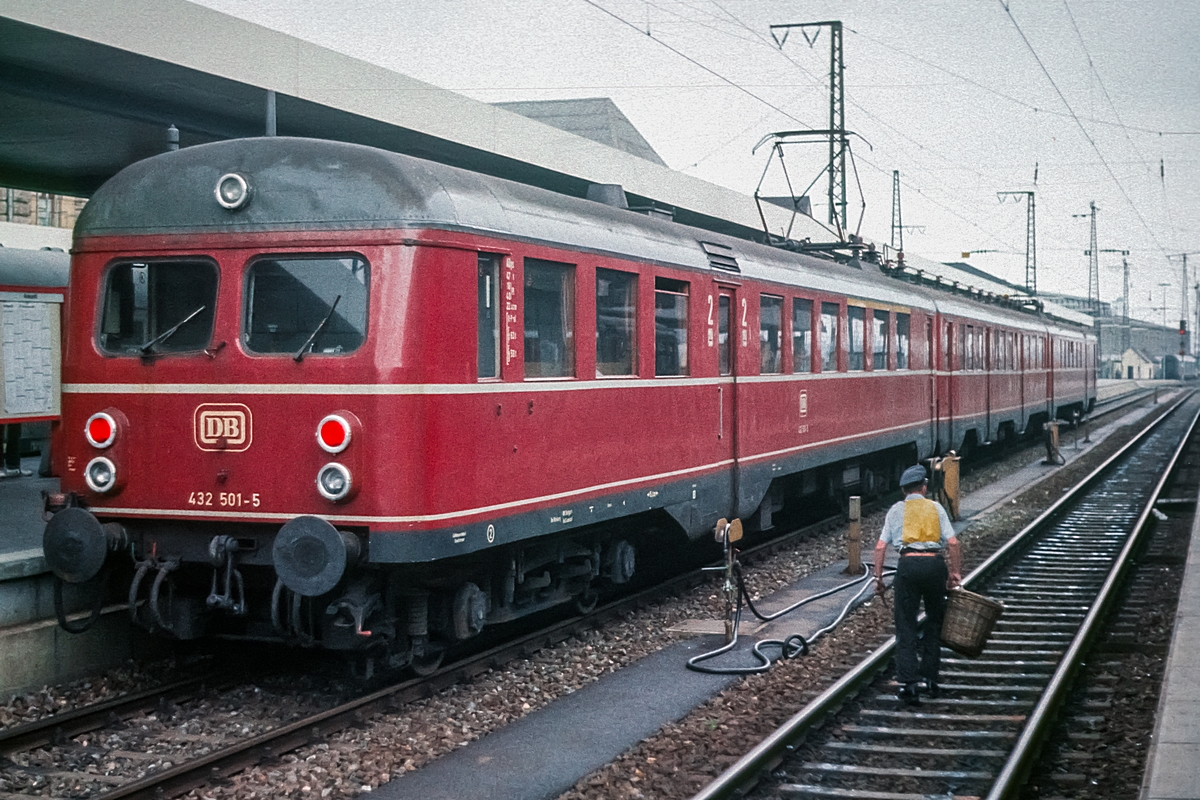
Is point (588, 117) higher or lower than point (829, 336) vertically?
higher

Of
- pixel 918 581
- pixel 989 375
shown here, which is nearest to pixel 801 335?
pixel 918 581

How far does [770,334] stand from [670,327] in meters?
2.60

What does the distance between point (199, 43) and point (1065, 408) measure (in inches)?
1283

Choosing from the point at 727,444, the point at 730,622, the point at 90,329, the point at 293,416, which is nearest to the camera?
the point at 293,416

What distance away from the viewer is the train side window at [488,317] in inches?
309

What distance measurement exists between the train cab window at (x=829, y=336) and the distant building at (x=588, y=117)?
47236mm

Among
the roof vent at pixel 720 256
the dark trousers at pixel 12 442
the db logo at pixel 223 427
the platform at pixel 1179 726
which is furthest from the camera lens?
the dark trousers at pixel 12 442

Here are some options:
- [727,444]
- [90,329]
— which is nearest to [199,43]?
[90,329]

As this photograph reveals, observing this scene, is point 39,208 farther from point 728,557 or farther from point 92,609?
point 728,557

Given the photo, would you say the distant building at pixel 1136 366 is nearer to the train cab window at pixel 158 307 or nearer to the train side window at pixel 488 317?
the train side window at pixel 488 317

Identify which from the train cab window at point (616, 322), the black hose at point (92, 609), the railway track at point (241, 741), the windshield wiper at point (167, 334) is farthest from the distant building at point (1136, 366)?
the black hose at point (92, 609)

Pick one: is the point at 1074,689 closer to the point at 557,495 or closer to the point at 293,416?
the point at 557,495

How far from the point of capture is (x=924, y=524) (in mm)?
8188

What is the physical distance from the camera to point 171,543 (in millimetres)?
7707
